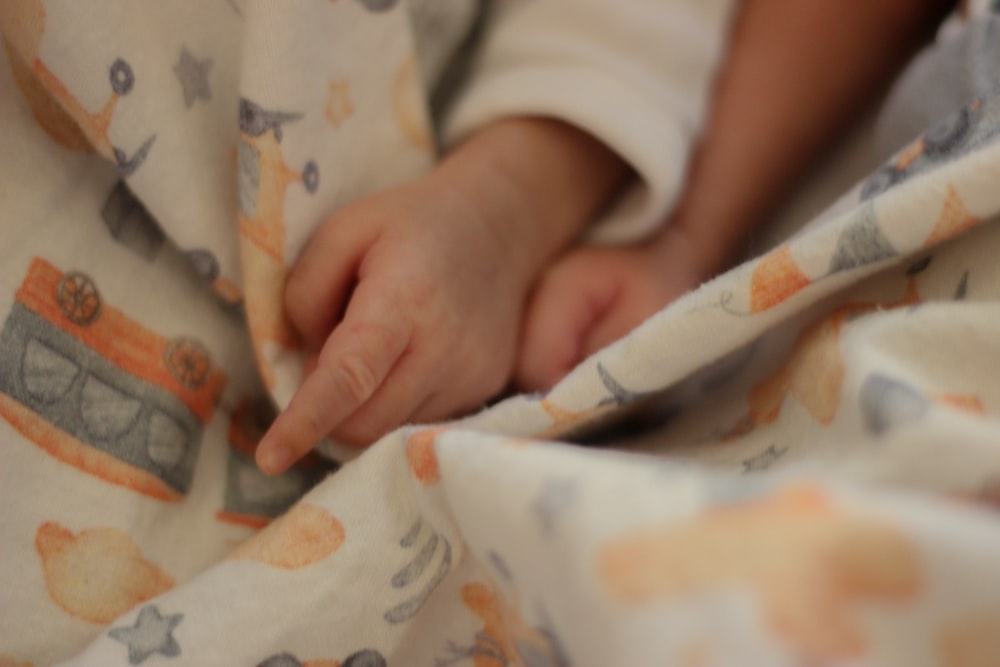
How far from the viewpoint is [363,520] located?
0.35 meters

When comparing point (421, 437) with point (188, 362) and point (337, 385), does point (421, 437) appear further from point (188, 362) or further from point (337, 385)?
point (188, 362)

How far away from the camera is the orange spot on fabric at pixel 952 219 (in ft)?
1.04

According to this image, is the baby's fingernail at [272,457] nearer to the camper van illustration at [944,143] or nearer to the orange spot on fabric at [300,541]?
the orange spot on fabric at [300,541]

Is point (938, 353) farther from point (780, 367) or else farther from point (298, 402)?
point (298, 402)

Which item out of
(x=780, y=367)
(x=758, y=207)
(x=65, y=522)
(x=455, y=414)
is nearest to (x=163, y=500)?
(x=65, y=522)

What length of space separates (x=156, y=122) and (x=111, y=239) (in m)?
0.07

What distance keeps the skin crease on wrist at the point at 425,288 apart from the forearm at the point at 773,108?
106mm

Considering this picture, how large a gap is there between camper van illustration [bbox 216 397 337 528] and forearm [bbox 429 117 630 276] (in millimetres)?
173

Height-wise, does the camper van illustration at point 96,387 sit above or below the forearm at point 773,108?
above

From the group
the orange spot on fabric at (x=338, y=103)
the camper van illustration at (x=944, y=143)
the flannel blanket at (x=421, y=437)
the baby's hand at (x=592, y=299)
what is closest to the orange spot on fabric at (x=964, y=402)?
the flannel blanket at (x=421, y=437)

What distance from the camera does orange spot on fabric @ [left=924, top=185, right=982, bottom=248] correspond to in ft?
1.04

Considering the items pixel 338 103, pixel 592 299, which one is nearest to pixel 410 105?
pixel 338 103

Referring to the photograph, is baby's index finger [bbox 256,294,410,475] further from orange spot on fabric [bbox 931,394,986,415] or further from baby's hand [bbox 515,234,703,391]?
orange spot on fabric [bbox 931,394,986,415]

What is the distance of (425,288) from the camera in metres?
0.42
